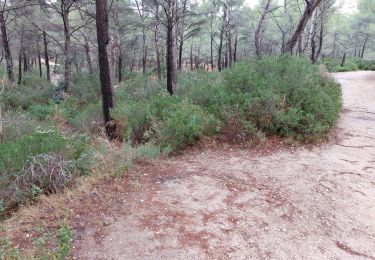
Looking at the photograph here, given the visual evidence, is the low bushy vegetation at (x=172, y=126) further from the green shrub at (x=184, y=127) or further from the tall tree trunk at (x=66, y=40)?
the tall tree trunk at (x=66, y=40)

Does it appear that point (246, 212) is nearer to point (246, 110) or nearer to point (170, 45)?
point (246, 110)

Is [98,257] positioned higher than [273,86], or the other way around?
[273,86]

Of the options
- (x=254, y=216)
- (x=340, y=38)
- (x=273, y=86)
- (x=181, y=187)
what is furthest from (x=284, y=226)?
(x=340, y=38)

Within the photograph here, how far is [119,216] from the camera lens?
11.7 ft

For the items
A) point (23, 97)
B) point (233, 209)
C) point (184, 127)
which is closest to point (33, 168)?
point (233, 209)

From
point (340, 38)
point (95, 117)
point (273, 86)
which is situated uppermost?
point (340, 38)

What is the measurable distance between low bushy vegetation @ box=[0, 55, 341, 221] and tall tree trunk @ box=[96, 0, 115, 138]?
0.87 feet

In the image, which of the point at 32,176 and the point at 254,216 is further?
the point at 32,176

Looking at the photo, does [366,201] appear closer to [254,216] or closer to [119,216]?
[254,216]

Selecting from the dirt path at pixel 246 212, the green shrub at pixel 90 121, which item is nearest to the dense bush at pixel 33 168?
the dirt path at pixel 246 212

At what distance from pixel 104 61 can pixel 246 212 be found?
5198mm

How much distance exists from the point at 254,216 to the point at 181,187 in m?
1.15

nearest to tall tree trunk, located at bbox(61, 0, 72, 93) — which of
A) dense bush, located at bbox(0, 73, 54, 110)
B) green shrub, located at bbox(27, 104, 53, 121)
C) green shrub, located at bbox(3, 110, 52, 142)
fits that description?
dense bush, located at bbox(0, 73, 54, 110)

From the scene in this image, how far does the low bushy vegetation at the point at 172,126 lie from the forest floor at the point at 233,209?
1.44 ft
